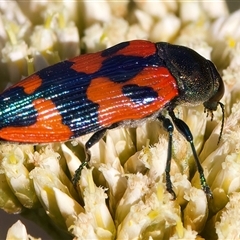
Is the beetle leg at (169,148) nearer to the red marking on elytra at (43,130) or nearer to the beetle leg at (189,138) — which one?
the beetle leg at (189,138)

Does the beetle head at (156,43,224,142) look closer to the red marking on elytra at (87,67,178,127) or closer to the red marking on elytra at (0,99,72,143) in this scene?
the red marking on elytra at (87,67,178,127)

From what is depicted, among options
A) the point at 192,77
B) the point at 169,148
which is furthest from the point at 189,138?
the point at 192,77

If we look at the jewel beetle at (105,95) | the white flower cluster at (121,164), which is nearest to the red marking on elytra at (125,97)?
the jewel beetle at (105,95)

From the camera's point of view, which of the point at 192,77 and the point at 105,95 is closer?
the point at 105,95

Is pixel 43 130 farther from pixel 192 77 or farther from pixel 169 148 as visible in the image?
pixel 192 77

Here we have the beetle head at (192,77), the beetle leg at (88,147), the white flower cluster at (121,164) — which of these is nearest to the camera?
the white flower cluster at (121,164)
